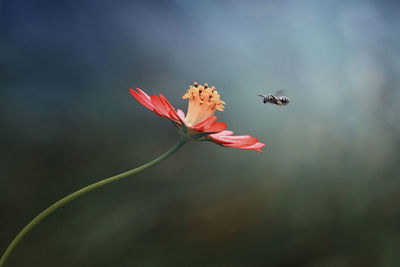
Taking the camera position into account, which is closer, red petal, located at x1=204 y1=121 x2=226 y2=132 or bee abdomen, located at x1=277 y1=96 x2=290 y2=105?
red petal, located at x1=204 y1=121 x2=226 y2=132

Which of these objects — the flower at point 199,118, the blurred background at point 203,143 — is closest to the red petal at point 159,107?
the flower at point 199,118

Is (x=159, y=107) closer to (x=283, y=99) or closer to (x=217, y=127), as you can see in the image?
(x=217, y=127)

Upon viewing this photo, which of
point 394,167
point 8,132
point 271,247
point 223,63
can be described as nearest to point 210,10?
point 223,63

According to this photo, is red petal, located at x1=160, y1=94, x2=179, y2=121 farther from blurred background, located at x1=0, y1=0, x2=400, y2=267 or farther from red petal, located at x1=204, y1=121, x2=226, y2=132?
blurred background, located at x1=0, y1=0, x2=400, y2=267

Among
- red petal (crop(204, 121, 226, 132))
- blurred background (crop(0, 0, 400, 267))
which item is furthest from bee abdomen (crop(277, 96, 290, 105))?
red petal (crop(204, 121, 226, 132))

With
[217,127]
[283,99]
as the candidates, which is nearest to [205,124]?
[217,127]
